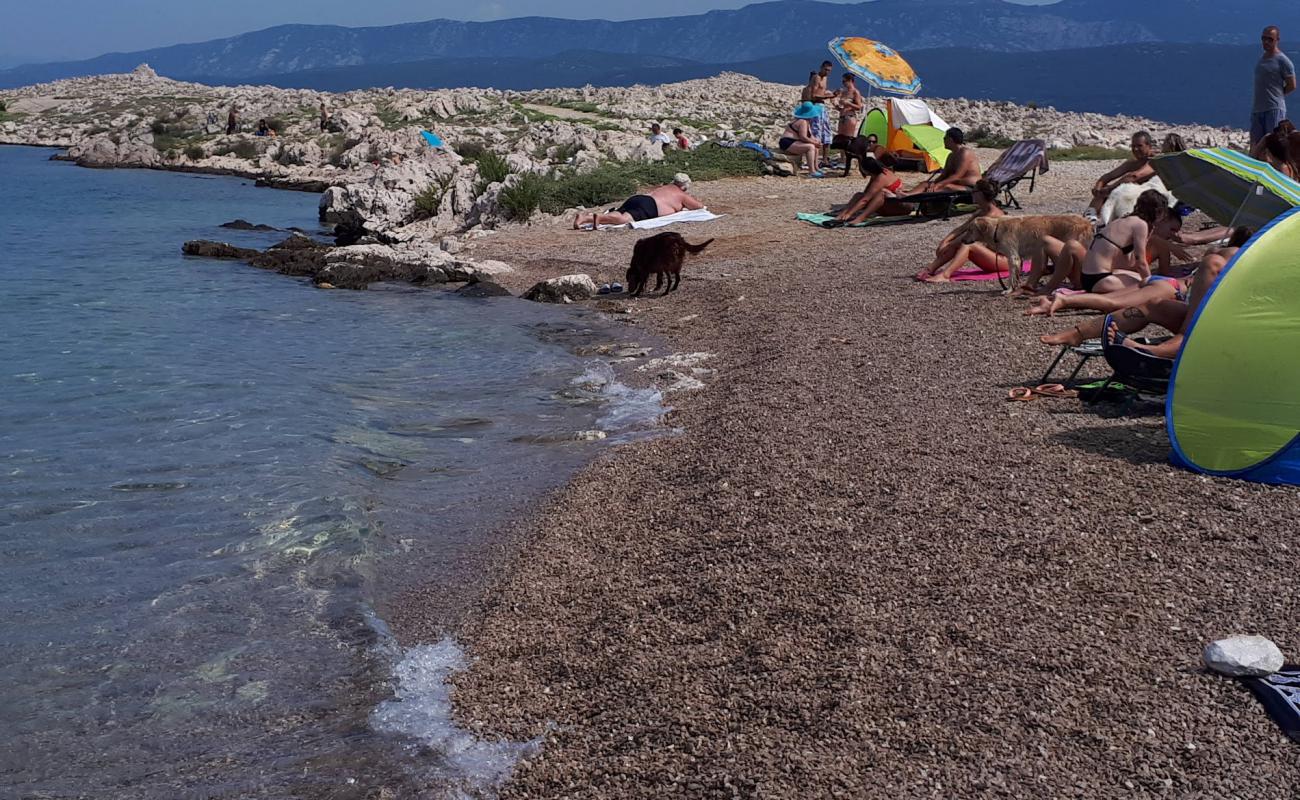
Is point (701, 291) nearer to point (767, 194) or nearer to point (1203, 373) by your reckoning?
point (767, 194)

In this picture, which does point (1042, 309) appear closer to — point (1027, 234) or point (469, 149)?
point (1027, 234)

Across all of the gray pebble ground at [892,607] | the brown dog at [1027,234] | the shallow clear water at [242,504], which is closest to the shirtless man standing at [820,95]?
the shallow clear water at [242,504]

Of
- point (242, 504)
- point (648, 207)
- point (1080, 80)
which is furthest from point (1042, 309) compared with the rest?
point (1080, 80)

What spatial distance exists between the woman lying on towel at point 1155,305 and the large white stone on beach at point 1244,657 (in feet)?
9.43

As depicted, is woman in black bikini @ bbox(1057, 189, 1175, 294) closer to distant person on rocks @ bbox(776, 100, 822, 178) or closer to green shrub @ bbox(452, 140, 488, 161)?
distant person on rocks @ bbox(776, 100, 822, 178)

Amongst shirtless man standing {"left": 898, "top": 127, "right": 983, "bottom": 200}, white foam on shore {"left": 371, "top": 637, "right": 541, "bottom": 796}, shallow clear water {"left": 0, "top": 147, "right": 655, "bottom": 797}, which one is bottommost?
shallow clear water {"left": 0, "top": 147, "right": 655, "bottom": 797}

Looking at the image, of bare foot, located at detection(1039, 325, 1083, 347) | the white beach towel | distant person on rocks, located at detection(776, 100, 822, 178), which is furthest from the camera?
distant person on rocks, located at detection(776, 100, 822, 178)

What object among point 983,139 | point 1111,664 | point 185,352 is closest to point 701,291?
point 185,352

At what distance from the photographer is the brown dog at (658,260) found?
13.0m

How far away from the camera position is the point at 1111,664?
4.01 m

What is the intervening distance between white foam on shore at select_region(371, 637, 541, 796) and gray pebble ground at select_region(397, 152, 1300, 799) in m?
0.10

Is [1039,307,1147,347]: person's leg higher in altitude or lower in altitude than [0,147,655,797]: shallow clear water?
higher

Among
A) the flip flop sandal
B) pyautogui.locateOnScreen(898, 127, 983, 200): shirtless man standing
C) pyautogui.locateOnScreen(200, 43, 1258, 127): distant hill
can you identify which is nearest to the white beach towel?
pyautogui.locateOnScreen(898, 127, 983, 200): shirtless man standing

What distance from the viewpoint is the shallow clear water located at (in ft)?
14.6
